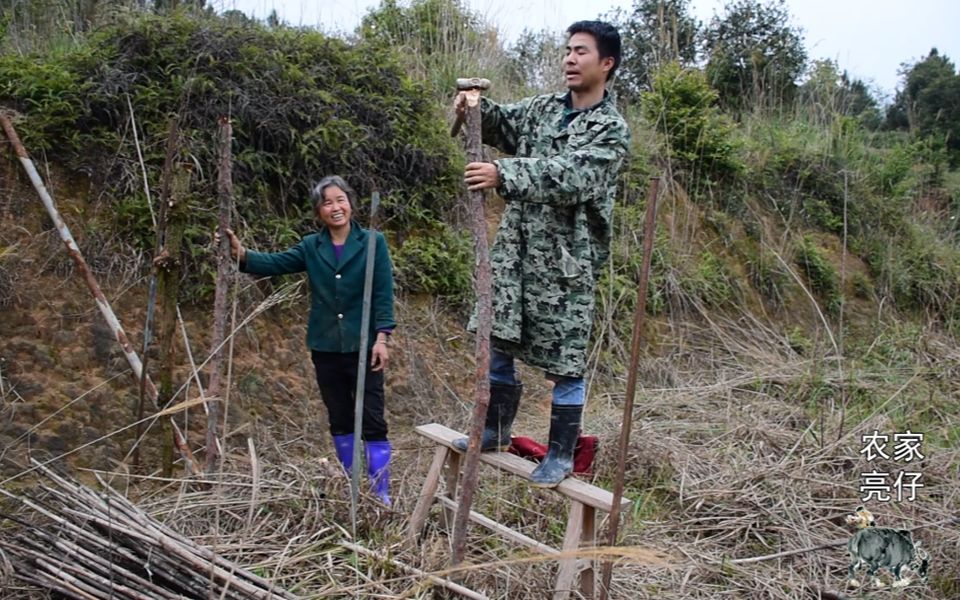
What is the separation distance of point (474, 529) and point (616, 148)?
135 cm

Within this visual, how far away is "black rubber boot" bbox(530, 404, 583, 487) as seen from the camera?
2396 mm

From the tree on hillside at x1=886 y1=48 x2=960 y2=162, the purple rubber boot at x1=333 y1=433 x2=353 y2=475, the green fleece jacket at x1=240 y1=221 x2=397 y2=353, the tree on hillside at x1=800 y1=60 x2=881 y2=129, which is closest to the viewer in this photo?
the green fleece jacket at x1=240 y1=221 x2=397 y2=353

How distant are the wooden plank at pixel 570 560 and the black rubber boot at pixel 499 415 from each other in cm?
35

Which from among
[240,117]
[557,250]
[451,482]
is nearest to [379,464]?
[451,482]

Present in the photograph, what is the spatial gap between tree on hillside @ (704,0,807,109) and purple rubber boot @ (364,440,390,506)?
6.16 m

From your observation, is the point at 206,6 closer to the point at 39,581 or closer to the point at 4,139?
the point at 4,139

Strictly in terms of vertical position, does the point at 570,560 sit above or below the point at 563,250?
below

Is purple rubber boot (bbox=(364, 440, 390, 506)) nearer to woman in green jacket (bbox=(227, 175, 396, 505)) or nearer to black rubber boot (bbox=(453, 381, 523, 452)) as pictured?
woman in green jacket (bbox=(227, 175, 396, 505))

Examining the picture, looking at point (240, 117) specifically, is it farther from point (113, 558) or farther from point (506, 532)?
point (506, 532)

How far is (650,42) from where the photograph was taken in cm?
774

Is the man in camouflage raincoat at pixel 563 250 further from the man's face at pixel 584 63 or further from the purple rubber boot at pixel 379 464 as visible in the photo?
the purple rubber boot at pixel 379 464

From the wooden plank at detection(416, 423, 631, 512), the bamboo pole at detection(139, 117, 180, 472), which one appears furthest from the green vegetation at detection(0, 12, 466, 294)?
the wooden plank at detection(416, 423, 631, 512)

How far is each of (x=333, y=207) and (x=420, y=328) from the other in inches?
67.5

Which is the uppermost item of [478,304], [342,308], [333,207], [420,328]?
[333,207]
